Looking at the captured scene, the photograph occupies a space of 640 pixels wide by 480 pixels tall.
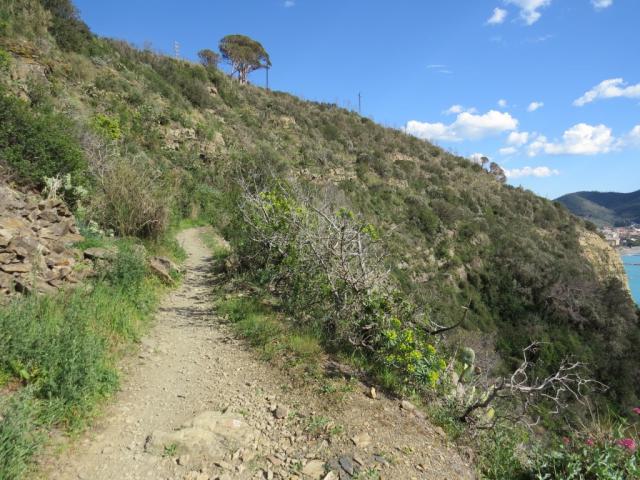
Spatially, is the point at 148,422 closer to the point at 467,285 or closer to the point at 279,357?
the point at 279,357

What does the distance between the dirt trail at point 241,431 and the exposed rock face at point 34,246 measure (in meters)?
1.39

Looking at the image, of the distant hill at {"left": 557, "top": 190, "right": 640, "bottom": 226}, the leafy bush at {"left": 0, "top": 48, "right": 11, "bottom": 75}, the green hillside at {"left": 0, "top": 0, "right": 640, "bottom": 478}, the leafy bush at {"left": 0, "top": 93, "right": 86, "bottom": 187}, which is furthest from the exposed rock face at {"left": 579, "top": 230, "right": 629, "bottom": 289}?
the distant hill at {"left": 557, "top": 190, "right": 640, "bottom": 226}

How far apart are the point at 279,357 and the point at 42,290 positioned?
8.80 feet

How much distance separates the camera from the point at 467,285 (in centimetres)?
2095

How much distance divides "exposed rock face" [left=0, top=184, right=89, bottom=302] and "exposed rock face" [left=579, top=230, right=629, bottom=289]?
32172 millimetres

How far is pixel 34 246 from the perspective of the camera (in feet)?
14.5

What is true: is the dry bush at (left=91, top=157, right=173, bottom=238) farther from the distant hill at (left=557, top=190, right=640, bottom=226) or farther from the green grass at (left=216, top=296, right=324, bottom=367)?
the distant hill at (left=557, top=190, right=640, bottom=226)

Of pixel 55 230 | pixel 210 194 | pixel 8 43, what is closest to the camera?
pixel 55 230

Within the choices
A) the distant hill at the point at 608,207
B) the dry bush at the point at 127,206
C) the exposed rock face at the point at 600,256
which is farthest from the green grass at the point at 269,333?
the distant hill at the point at 608,207

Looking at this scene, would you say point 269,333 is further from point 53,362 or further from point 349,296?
point 53,362

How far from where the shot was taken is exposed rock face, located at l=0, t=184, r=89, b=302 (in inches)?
156

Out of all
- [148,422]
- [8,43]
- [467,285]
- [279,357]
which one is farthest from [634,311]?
[8,43]

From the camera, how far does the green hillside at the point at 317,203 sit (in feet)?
17.0

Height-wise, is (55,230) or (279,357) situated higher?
(55,230)
